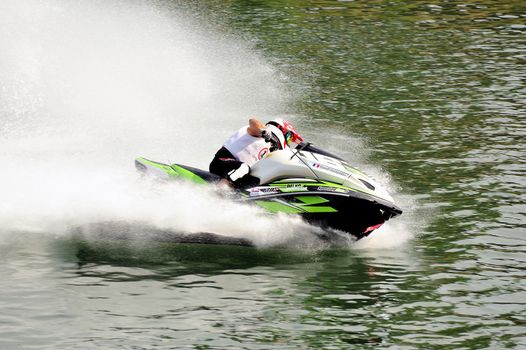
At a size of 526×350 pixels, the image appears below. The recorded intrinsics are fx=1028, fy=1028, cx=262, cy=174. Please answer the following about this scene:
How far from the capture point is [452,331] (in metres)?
11.3

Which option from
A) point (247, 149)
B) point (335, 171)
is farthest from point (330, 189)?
point (247, 149)

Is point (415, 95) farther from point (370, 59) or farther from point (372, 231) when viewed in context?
point (372, 231)

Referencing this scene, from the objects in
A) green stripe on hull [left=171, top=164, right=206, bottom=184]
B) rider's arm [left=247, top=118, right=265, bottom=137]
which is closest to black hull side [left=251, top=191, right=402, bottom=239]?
rider's arm [left=247, top=118, right=265, bottom=137]

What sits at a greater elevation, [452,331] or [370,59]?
[370,59]

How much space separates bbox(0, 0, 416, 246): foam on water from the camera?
1471cm

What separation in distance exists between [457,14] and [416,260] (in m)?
25.0

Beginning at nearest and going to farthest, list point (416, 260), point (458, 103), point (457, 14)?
point (416, 260)
point (458, 103)
point (457, 14)

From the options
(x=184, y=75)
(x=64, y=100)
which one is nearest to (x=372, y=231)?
(x=64, y=100)

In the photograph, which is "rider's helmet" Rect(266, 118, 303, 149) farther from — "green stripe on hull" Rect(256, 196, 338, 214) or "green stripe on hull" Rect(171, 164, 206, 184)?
"green stripe on hull" Rect(171, 164, 206, 184)

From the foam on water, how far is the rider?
1.35ft

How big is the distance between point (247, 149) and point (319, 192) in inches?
58.5

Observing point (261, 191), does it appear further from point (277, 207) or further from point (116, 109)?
point (116, 109)

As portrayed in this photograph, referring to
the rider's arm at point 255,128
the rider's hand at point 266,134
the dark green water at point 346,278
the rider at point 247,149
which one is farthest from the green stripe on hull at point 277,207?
the rider's arm at point 255,128

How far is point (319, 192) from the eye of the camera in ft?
45.3
